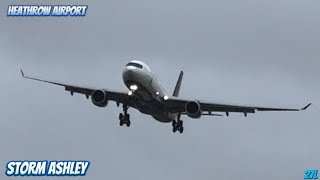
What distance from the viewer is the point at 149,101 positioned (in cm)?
8062

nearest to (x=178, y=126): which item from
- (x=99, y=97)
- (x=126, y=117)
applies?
(x=126, y=117)

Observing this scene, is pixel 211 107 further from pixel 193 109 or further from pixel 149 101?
pixel 149 101

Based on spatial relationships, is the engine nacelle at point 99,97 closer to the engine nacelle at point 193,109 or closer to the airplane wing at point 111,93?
the airplane wing at point 111,93

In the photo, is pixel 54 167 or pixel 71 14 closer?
pixel 71 14

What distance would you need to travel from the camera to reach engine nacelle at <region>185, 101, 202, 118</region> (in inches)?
3211

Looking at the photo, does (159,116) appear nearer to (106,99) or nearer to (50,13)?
(106,99)

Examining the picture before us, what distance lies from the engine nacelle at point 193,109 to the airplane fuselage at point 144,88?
8.30 feet

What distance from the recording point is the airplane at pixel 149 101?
7788 centimetres

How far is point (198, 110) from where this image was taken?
8156cm

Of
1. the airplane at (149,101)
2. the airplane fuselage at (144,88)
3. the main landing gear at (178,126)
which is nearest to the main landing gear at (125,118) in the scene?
the airplane at (149,101)

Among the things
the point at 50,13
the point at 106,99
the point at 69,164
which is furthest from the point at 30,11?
the point at 69,164

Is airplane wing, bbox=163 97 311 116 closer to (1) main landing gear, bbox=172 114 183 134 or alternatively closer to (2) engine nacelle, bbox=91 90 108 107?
(1) main landing gear, bbox=172 114 183 134

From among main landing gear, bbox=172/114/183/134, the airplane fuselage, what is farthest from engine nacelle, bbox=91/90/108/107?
main landing gear, bbox=172/114/183/134

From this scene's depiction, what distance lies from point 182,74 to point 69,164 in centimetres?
1967
